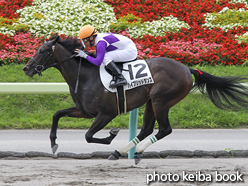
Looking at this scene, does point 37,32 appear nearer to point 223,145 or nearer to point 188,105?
point 188,105

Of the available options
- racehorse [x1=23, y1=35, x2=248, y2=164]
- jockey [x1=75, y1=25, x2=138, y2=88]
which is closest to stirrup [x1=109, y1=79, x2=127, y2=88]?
jockey [x1=75, y1=25, x2=138, y2=88]

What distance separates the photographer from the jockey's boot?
461 cm

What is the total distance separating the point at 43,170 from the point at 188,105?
413 cm

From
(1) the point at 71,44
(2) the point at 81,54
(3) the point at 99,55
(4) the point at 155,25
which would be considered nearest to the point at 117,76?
(3) the point at 99,55

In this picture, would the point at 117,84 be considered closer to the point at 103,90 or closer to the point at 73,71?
the point at 103,90

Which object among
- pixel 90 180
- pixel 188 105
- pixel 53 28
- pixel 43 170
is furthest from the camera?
pixel 53 28

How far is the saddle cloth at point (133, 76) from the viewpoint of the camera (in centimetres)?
470

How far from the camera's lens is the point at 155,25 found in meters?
10.4

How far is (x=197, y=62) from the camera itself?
924 cm

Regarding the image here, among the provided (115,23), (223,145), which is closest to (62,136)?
(223,145)

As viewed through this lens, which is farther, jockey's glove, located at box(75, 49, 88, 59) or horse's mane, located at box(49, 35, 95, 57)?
horse's mane, located at box(49, 35, 95, 57)

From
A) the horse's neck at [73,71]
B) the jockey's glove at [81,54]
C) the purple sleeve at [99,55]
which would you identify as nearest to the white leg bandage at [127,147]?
the horse's neck at [73,71]

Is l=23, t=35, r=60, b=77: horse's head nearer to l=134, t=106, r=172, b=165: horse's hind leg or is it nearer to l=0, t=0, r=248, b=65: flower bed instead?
l=134, t=106, r=172, b=165: horse's hind leg

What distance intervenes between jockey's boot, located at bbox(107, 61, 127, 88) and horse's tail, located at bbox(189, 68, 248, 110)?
112 cm
